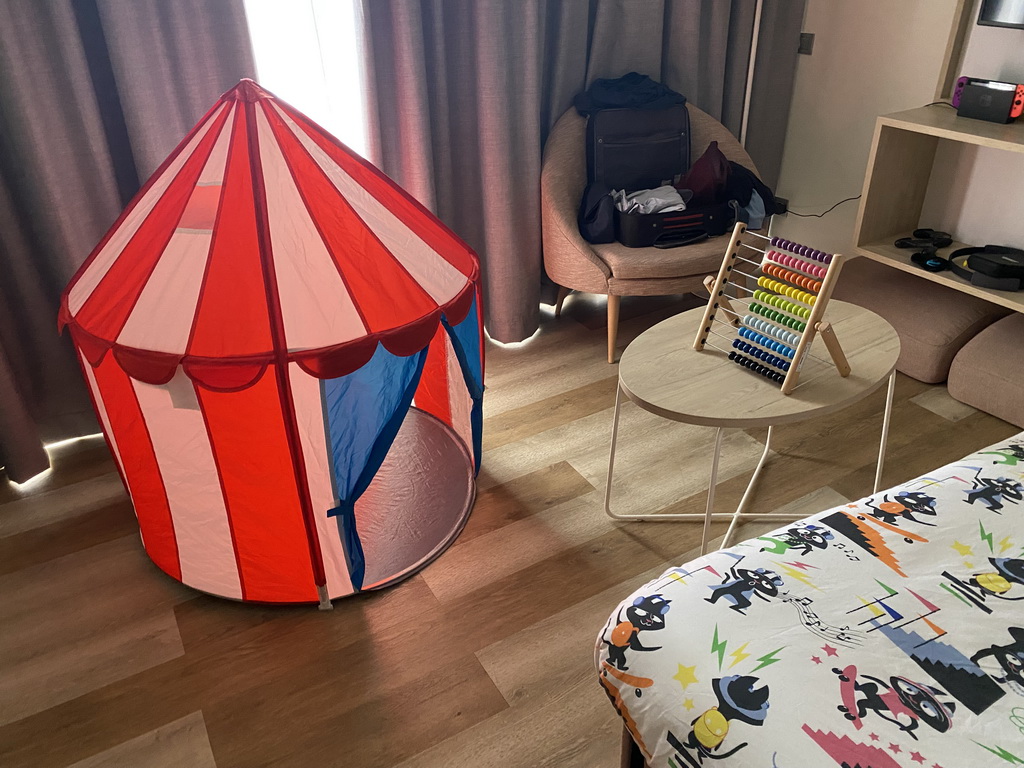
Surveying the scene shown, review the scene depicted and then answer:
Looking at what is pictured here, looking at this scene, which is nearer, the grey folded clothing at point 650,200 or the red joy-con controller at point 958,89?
the red joy-con controller at point 958,89

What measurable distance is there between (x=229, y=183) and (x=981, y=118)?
2535 mm

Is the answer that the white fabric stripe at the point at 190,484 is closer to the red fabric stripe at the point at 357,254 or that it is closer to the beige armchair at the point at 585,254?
the red fabric stripe at the point at 357,254

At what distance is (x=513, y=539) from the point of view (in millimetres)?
2309

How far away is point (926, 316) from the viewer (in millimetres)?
2971

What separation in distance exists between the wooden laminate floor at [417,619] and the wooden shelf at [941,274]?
0.40 m

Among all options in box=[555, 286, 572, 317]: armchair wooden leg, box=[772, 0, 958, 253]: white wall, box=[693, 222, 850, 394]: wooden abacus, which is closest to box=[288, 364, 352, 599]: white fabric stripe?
box=[693, 222, 850, 394]: wooden abacus

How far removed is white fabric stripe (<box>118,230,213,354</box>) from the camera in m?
1.83

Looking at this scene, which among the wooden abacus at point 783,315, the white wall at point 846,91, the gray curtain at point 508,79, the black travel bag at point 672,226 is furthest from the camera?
the white wall at point 846,91

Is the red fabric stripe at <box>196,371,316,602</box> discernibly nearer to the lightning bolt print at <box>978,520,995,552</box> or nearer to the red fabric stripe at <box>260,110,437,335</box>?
the red fabric stripe at <box>260,110,437,335</box>

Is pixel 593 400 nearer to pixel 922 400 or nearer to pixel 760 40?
pixel 922 400

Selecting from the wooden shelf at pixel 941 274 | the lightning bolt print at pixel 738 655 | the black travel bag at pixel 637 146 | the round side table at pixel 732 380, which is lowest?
the wooden shelf at pixel 941 274

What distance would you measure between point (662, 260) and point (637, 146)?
0.59 meters

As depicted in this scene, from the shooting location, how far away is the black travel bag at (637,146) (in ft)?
10.6

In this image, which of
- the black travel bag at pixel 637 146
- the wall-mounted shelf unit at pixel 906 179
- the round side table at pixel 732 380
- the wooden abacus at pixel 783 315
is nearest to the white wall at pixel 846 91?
the wall-mounted shelf unit at pixel 906 179
